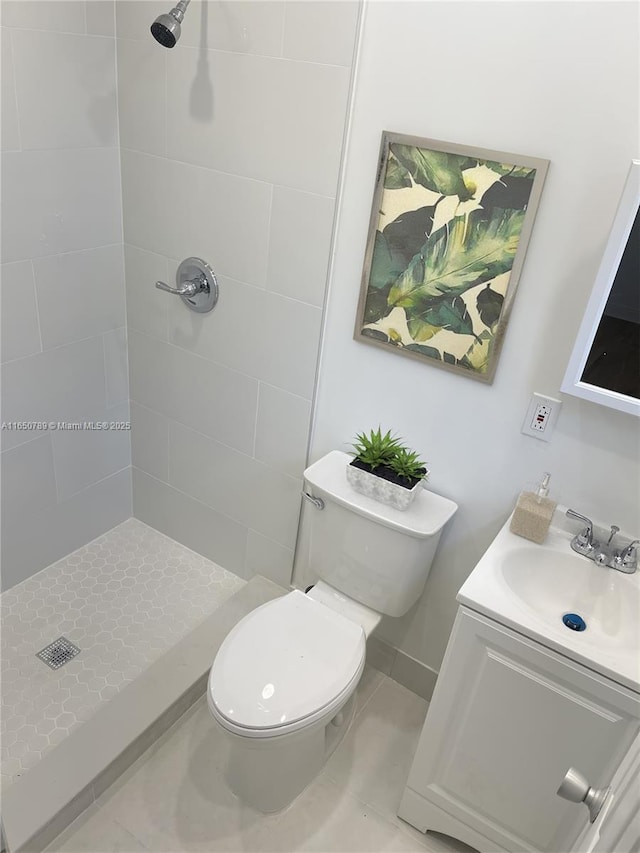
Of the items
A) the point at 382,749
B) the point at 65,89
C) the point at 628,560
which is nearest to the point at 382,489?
the point at 628,560

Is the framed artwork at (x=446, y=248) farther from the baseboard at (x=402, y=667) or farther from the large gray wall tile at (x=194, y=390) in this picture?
the baseboard at (x=402, y=667)

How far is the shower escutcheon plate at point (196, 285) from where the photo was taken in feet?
6.55

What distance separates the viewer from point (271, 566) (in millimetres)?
2328

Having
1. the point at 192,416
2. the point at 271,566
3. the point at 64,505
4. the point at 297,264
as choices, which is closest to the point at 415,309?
the point at 297,264

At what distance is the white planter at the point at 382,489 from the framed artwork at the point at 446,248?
34 cm

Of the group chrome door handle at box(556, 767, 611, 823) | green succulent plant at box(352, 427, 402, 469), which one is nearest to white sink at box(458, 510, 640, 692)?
green succulent plant at box(352, 427, 402, 469)

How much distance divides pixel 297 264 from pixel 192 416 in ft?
2.41

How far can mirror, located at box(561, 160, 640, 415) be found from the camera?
50.2 inches

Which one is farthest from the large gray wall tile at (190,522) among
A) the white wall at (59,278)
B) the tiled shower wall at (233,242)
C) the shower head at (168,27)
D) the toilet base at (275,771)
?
the shower head at (168,27)

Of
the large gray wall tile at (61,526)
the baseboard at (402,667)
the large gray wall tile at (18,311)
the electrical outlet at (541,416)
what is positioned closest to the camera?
the electrical outlet at (541,416)

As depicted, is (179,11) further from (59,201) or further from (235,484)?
(235,484)

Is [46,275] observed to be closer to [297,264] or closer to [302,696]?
[297,264]

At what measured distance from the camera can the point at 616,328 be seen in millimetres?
1364

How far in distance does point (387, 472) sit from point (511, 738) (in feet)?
2.29
